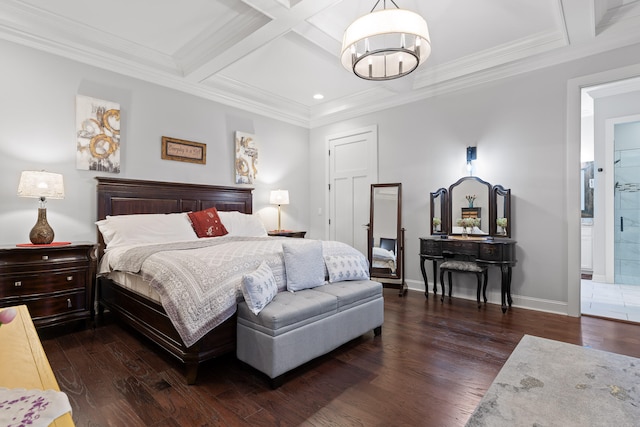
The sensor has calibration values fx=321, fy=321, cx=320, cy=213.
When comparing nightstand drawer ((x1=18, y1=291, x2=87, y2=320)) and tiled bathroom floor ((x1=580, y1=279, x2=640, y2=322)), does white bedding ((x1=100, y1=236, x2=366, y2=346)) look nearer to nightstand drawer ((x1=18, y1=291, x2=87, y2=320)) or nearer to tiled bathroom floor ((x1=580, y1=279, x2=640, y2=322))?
nightstand drawer ((x1=18, y1=291, x2=87, y2=320))

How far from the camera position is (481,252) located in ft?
12.4

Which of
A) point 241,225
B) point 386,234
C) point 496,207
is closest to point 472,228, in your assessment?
point 496,207

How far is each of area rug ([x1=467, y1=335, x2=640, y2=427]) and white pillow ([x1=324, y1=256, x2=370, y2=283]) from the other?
1334 mm

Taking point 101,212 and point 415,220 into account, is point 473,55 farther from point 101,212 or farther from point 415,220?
point 101,212

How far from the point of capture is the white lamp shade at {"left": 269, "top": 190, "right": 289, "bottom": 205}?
5.27 metres

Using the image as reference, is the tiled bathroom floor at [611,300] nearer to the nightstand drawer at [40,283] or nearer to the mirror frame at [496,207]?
the mirror frame at [496,207]

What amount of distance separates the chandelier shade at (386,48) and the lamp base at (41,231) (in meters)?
3.15

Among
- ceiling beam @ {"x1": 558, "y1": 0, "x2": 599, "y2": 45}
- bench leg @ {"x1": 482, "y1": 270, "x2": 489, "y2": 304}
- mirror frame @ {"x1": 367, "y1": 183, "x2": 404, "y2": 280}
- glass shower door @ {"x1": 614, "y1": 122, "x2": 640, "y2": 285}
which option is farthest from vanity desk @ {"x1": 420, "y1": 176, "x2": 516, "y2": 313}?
glass shower door @ {"x1": 614, "y1": 122, "x2": 640, "y2": 285}

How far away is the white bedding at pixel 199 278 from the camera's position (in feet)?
6.96

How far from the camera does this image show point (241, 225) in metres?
4.37

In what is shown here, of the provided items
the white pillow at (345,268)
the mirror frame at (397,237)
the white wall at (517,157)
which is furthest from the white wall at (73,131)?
the white wall at (517,157)

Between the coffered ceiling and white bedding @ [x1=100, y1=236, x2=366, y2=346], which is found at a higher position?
the coffered ceiling

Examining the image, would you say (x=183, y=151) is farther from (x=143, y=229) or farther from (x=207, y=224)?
(x=143, y=229)

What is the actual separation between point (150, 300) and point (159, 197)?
192 centimetres
